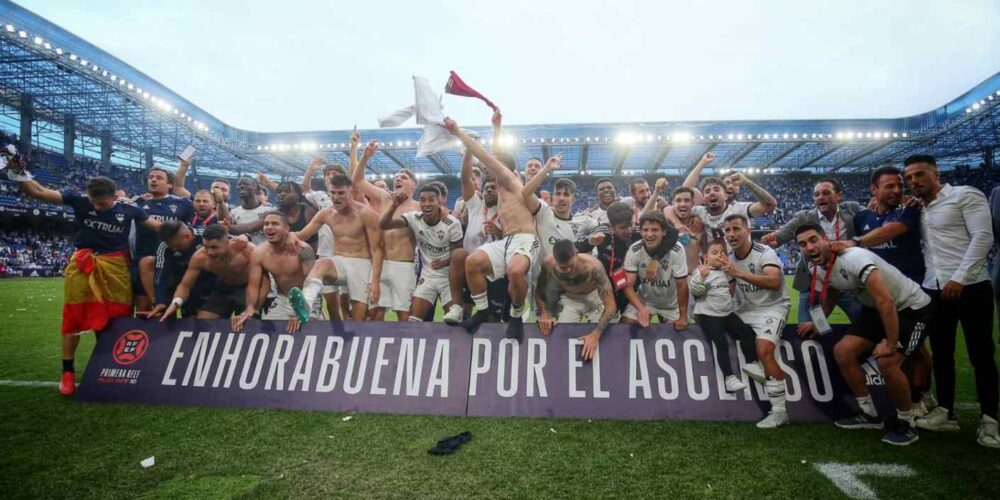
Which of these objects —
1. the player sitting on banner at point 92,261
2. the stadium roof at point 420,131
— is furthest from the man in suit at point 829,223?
the stadium roof at point 420,131

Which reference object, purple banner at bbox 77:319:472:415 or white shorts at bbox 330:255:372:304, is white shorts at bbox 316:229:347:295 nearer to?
white shorts at bbox 330:255:372:304

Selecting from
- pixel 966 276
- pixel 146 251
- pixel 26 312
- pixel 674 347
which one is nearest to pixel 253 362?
pixel 146 251

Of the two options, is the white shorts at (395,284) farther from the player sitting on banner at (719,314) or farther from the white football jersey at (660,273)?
the player sitting on banner at (719,314)

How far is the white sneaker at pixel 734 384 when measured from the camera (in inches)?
161

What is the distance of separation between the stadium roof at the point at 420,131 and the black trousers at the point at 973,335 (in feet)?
92.1

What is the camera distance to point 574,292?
17.3 ft

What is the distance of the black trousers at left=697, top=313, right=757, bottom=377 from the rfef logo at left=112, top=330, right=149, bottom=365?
556 centimetres

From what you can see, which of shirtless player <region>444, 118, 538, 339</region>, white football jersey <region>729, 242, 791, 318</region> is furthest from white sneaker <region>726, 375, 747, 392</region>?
shirtless player <region>444, 118, 538, 339</region>

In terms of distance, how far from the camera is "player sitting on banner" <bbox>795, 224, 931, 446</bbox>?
11.9 feet

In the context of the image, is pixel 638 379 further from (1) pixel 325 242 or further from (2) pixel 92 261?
(2) pixel 92 261

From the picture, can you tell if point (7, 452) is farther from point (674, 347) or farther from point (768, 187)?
point (768, 187)

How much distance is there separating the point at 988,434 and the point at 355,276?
5.92 meters

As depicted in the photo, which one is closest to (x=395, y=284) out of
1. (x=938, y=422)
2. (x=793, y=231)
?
(x=793, y=231)

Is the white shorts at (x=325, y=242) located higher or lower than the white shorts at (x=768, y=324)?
higher
